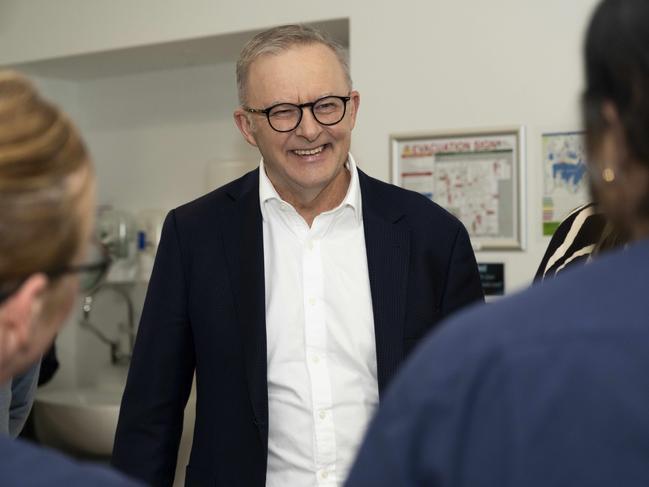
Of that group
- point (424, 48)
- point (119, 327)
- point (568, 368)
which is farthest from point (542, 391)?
point (119, 327)

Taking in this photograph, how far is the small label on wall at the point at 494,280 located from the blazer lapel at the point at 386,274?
1411 millimetres

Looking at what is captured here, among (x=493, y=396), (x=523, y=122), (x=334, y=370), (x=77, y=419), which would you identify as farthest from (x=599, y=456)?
(x=77, y=419)

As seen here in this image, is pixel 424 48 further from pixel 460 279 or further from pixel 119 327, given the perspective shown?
pixel 119 327

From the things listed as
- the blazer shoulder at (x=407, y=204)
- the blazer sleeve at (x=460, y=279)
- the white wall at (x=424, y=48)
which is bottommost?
the blazer sleeve at (x=460, y=279)

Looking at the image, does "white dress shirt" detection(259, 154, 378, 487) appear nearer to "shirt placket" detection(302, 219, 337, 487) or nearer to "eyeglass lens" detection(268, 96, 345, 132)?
"shirt placket" detection(302, 219, 337, 487)

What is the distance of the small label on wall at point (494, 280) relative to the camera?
334 cm

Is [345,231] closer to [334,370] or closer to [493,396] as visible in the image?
[334,370]

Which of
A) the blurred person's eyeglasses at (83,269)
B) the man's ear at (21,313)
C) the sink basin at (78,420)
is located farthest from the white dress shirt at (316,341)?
the sink basin at (78,420)

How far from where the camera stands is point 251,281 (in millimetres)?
1913

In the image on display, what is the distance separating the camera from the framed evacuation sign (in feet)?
10.9

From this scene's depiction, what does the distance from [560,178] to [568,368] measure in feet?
8.66

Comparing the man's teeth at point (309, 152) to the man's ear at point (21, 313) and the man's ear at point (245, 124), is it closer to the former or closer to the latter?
the man's ear at point (245, 124)

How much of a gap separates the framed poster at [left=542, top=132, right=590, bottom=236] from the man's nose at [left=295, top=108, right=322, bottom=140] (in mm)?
1565

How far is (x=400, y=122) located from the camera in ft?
11.4
